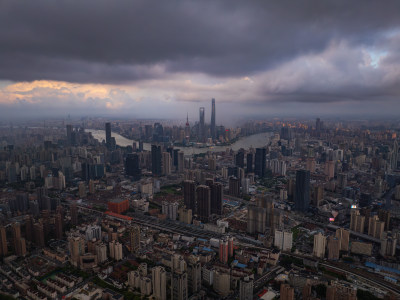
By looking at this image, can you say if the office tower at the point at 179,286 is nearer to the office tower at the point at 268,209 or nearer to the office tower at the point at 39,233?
the office tower at the point at 268,209

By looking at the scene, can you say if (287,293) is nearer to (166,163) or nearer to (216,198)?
(216,198)

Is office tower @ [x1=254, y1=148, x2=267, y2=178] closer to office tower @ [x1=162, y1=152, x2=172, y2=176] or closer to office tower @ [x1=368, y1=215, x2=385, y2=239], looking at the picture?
office tower @ [x1=162, y1=152, x2=172, y2=176]

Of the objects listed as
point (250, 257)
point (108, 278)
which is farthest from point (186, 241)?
point (108, 278)

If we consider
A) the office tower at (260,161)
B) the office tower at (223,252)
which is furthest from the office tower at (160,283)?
the office tower at (260,161)

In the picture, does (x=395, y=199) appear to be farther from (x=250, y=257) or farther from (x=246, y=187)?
(x=250, y=257)

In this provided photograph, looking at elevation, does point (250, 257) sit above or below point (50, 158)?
below
